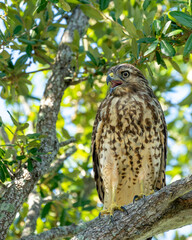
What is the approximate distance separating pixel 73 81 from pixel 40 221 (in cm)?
203

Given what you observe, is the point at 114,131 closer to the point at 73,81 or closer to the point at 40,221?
the point at 73,81

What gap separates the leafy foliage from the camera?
11.6 ft

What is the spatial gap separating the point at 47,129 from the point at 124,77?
104cm

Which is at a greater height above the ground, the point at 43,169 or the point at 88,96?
the point at 88,96

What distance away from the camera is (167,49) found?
338cm

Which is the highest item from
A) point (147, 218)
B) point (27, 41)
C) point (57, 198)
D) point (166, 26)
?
point (27, 41)

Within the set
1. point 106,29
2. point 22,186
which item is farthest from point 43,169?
point 106,29

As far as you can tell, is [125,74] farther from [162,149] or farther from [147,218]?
[147,218]

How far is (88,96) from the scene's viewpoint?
6496 millimetres

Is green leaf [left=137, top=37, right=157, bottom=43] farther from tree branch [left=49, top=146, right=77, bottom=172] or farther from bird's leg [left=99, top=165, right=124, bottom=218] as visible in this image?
tree branch [left=49, top=146, right=77, bottom=172]

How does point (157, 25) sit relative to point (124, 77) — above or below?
below

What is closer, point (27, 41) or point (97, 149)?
point (27, 41)

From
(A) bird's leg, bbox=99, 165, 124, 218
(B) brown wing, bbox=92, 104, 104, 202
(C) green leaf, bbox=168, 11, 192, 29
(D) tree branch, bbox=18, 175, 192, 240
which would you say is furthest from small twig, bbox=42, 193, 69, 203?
(C) green leaf, bbox=168, 11, 192, 29

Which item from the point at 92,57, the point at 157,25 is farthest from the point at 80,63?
the point at 157,25
